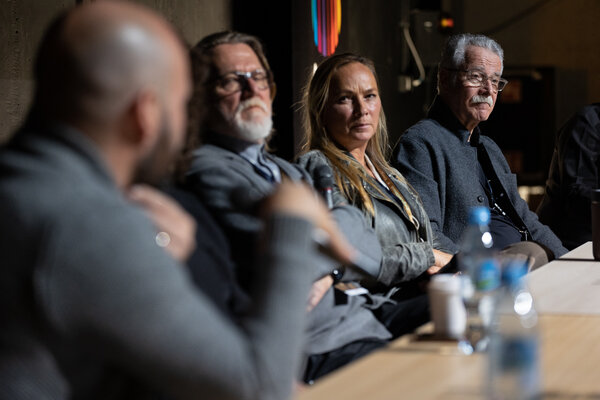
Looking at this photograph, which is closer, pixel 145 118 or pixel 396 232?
pixel 145 118

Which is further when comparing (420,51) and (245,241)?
(420,51)

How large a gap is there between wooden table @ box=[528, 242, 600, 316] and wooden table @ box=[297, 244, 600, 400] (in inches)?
Answer: 1.4

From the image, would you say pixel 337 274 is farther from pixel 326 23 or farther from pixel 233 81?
pixel 326 23

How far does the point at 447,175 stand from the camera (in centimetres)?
371

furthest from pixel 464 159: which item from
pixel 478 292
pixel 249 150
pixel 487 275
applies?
pixel 487 275

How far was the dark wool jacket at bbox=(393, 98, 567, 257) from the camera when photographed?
3562mm

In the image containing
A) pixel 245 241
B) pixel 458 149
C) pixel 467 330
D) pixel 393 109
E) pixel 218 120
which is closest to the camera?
pixel 467 330

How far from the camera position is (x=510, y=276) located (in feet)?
4.06

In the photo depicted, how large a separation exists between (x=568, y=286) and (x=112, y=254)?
62.8 inches

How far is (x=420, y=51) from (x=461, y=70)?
450 centimetres

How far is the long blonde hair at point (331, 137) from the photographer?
119 inches

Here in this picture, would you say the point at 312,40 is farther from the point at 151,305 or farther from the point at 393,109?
the point at 151,305

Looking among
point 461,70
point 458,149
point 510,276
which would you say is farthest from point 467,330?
point 461,70

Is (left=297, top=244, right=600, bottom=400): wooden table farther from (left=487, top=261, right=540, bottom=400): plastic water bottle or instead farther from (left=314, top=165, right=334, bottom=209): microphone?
(left=314, top=165, right=334, bottom=209): microphone
